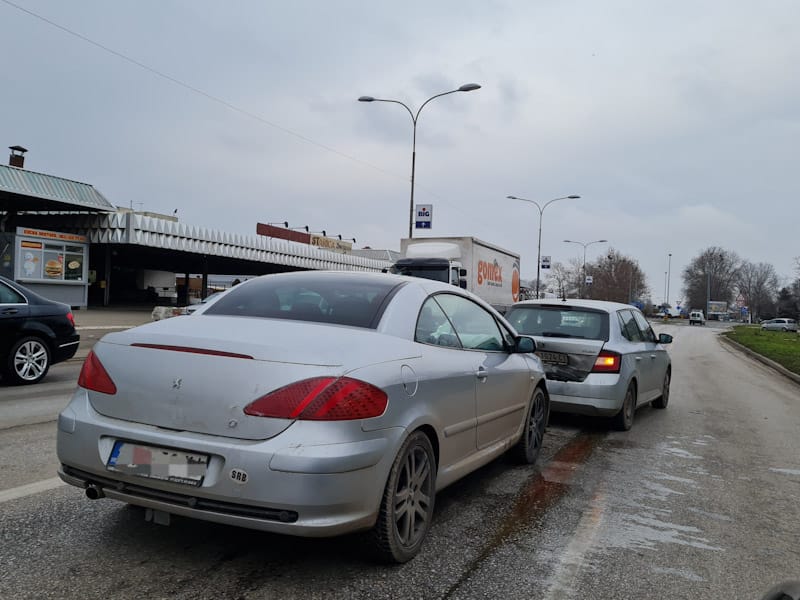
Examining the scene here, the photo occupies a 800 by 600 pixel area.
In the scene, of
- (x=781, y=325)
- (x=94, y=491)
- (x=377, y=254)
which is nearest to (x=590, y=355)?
(x=94, y=491)

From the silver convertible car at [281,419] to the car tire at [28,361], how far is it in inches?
242

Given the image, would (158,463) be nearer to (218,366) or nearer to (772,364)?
(218,366)

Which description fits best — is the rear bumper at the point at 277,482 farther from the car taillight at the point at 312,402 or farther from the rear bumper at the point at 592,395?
the rear bumper at the point at 592,395

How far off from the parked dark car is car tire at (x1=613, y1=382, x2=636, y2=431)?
7.50m

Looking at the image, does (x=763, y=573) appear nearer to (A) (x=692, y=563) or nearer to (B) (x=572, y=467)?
(A) (x=692, y=563)

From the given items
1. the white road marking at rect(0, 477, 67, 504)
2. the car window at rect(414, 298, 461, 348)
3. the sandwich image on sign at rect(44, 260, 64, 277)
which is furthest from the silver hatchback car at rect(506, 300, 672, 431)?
the sandwich image on sign at rect(44, 260, 64, 277)

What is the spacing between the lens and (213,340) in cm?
308

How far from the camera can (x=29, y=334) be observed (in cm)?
858

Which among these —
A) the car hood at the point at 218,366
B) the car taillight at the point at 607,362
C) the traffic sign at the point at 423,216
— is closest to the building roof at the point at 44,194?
the traffic sign at the point at 423,216

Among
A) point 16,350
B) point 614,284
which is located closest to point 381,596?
point 16,350

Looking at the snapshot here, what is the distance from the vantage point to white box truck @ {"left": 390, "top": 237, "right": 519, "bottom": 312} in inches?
807

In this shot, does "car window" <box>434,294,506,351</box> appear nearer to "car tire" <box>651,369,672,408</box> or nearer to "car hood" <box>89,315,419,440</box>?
"car hood" <box>89,315,419,440</box>

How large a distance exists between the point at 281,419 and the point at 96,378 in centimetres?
112

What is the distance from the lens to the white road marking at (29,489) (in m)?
3.97
